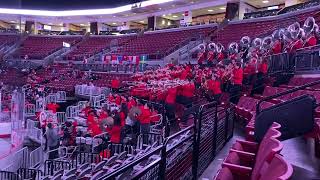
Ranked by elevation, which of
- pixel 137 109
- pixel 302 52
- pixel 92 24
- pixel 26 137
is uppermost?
pixel 92 24

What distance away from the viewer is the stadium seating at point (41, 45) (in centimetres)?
3438

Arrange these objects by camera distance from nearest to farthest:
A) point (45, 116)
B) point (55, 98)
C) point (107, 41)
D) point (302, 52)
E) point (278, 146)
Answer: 1. point (278, 146)
2. point (302, 52)
3. point (45, 116)
4. point (55, 98)
5. point (107, 41)

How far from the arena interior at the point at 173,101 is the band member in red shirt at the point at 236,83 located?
3 cm

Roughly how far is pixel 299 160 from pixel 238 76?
5752 millimetres

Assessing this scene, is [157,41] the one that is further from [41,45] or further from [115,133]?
[115,133]

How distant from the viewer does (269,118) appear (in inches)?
172

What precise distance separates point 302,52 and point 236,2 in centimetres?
1830

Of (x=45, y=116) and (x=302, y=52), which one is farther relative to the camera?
(x=45, y=116)

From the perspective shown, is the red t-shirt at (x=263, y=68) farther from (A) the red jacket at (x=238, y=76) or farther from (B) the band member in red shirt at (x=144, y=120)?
(B) the band member in red shirt at (x=144, y=120)

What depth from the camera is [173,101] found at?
31.9 ft

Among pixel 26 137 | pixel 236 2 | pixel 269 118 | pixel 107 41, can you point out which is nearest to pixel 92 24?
pixel 107 41

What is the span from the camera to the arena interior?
12.6 feet

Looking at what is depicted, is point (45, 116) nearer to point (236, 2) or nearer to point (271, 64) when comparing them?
point (271, 64)

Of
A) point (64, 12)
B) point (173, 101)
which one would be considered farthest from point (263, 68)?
point (64, 12)
